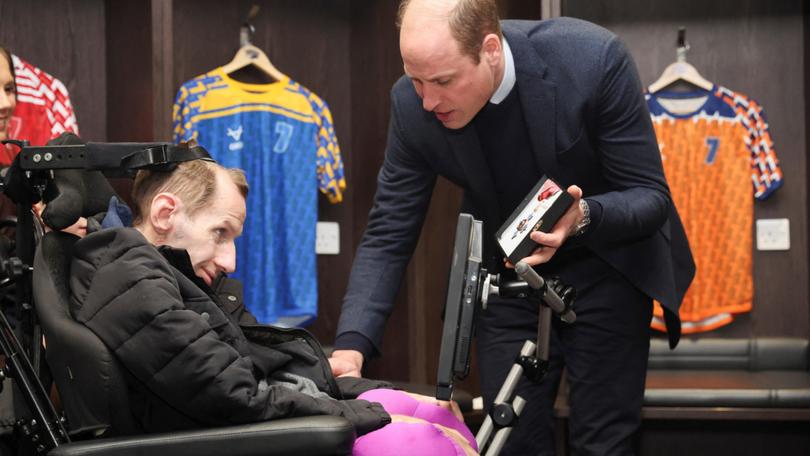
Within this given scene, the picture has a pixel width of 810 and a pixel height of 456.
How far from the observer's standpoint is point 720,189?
3.60 m

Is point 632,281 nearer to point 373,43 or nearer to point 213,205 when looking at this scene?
point 213,205

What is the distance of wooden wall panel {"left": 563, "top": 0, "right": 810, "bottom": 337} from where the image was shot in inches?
145

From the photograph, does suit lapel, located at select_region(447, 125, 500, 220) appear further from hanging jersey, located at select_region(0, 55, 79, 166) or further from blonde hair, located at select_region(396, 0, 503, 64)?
→ hanging jersey, located at select_region(0, 55, 79, 166)

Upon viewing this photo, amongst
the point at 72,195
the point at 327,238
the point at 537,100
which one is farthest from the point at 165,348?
the point at 327,238

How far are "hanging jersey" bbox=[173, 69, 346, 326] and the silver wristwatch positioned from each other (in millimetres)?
1955

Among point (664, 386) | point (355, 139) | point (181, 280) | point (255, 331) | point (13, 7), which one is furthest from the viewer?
point (355, 139)

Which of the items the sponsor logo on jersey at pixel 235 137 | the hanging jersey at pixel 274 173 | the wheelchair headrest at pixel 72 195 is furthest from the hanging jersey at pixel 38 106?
the wheelchair headrest at pixel 72 195

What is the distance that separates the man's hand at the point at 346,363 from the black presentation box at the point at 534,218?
1.44 feet

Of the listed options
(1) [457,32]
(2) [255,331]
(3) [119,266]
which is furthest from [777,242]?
(3) [119,266]

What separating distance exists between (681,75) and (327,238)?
1528 millimetres

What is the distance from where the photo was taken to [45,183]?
1582mm

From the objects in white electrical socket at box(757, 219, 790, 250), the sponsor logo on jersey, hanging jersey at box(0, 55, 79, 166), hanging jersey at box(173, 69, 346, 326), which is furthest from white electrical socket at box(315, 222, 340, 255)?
white electrical socket at box(757, 219, 790, 250)

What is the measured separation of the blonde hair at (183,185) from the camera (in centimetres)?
174

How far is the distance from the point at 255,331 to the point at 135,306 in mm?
369
